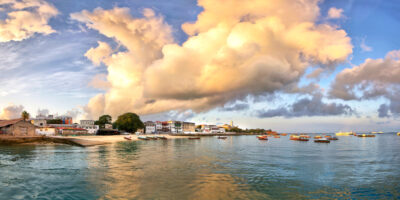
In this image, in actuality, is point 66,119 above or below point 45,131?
above

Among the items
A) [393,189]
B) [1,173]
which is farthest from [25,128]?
[393,189]

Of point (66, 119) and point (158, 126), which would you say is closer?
point (66, 119)

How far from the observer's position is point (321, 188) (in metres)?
19.1

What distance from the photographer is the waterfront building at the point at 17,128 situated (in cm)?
6519

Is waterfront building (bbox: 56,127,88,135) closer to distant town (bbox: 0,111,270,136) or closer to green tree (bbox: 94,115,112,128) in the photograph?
distant town (bbox: 0,111,270,136)

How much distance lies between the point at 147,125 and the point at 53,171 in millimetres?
164562

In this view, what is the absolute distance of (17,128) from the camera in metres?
67.1

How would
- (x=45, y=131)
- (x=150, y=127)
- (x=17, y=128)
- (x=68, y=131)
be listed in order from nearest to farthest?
(x=17, y=128), (x=45, y=131), (x=68, y=131), (x=150, y=127)

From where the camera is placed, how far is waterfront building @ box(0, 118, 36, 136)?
214ft

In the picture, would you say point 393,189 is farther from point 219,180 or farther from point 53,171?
point 53,171

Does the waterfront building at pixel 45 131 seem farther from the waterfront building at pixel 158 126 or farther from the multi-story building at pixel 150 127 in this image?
the waterfront building at pixel 158 126

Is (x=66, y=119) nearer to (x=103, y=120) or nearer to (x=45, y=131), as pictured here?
(x=103, y=120)

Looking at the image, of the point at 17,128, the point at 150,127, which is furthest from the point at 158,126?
the point at 17,128

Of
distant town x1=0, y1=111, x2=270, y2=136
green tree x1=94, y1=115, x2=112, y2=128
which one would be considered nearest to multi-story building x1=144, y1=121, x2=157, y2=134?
distant town x1=0, y1=111, x2=270, y2=136
